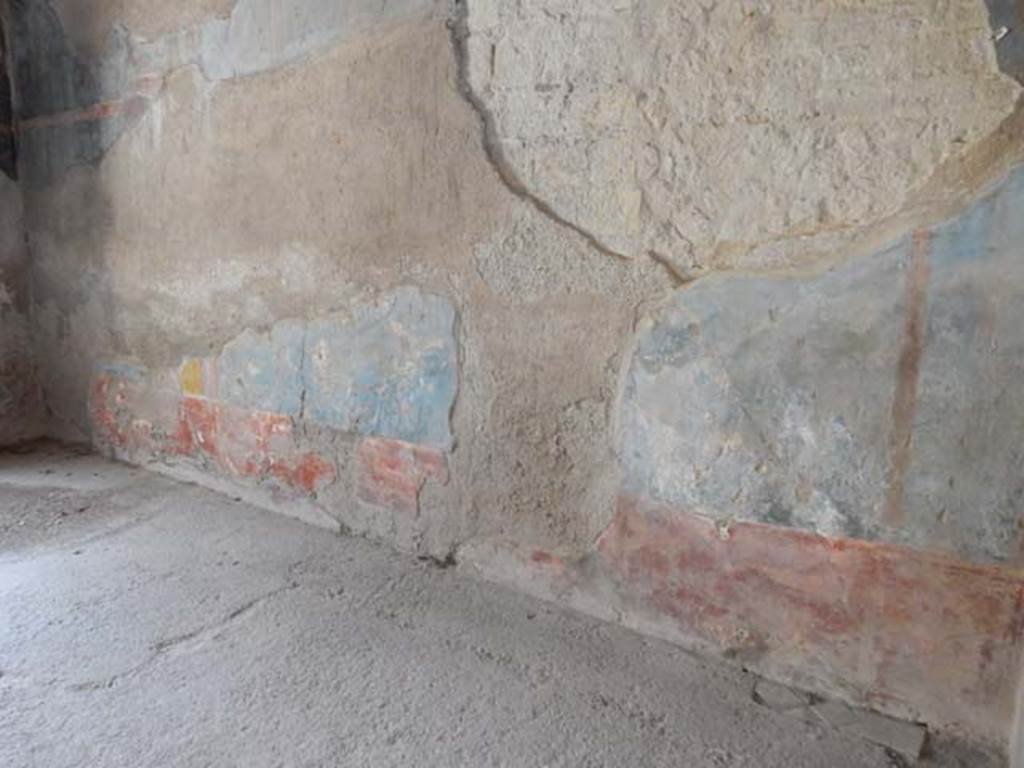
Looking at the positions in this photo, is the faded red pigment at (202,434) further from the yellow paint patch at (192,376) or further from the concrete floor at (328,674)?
the concrete floor at (328,674)

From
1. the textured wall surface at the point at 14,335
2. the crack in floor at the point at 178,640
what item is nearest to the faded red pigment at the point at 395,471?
the crack in floor at the point at 178,640

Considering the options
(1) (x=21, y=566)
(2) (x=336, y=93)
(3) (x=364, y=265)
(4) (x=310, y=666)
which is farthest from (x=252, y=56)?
(4) (x=310, y=666)

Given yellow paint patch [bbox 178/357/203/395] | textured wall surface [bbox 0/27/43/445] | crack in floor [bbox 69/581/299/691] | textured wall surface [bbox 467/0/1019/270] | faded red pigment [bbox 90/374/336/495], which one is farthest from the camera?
textured wall surface [bbox 0/27/43/445]

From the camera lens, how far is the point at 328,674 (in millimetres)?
1319

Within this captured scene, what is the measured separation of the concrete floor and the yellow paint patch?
1.94 feet

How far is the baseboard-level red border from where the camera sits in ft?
3.68

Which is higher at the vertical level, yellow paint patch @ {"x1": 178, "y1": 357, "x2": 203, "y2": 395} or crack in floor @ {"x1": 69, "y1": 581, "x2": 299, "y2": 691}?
yellow paint patch @ {"x1": 178, "y1": 357, "x2": 203, "y2": 395}

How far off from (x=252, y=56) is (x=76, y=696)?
5.59 feet

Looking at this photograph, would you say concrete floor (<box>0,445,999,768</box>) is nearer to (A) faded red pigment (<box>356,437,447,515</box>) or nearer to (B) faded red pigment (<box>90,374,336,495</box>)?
(A) faded red pigment (<box>356,437,447,515</box>)

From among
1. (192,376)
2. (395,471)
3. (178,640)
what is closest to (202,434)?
(192,376)

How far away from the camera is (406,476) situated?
1.81 metres

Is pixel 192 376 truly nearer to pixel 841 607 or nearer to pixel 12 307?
pixel 12 307

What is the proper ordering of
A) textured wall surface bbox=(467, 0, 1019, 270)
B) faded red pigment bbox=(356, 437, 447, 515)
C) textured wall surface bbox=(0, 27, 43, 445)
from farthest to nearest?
textured wall surface bbox=(0, 27, 43, 445) < faded red pigment bbox=(356, 437, 447, 515) < textured wall surface bbox=(467, 0, 1019, 270)

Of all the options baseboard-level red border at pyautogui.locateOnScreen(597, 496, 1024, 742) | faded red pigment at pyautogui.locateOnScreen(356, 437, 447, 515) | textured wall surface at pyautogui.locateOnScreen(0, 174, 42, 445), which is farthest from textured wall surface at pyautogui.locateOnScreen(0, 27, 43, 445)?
baseboard-level red border at pyautogui.locateOnScreen(597, 496, 1024, 742)
